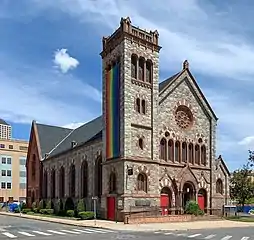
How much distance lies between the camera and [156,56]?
48469 millimetres

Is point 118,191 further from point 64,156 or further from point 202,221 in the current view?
point 64,156

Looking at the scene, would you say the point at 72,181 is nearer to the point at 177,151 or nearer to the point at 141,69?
the point at 177,151

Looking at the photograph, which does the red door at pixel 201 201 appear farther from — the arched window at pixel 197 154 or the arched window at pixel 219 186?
the arched window at pixel 197 154

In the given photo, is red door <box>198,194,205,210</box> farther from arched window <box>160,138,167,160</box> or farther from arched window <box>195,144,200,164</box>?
arched window <box>160,138,167,160</box>

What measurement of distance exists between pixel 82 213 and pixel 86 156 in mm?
9606

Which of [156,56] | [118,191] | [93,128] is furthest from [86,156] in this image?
[156,56]

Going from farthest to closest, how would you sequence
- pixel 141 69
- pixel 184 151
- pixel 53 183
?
pixel 53 183
pixel 184 151
pixel 141 69

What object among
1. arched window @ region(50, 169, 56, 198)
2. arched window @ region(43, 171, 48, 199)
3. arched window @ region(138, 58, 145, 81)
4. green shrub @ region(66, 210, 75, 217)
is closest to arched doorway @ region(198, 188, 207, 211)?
arched window @ region(138, 58, 145, 81)

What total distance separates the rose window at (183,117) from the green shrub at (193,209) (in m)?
8.54

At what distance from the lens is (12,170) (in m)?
122

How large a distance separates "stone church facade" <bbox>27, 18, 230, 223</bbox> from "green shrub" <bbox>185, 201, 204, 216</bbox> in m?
0.91

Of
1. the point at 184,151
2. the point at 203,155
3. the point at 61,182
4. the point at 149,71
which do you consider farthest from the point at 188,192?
the point at 61,182

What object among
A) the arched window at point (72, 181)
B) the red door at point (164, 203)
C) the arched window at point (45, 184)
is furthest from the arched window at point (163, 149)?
the arched window at point (45, 184)

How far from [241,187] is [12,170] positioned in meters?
78.1
